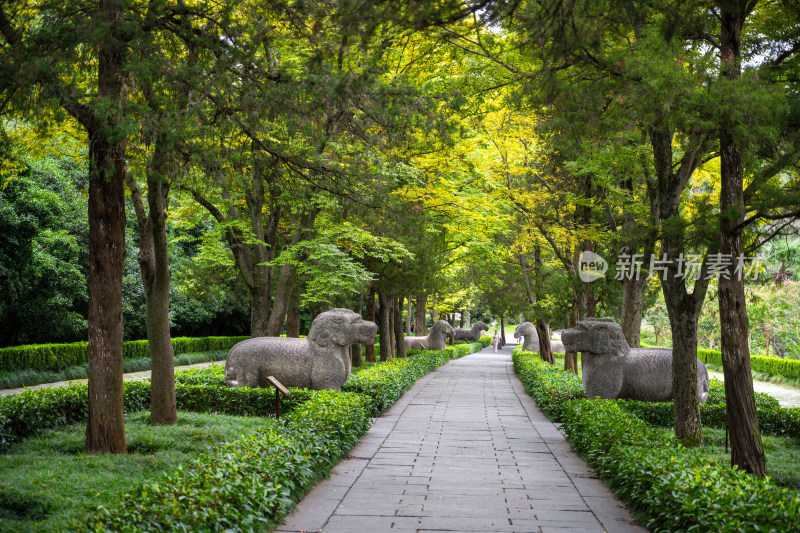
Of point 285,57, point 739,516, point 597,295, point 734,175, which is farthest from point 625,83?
point 597,295

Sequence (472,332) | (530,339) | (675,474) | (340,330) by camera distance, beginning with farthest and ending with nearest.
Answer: (472,332)
(530,339)
(340,330)
(675,474)

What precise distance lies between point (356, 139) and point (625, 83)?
433cm

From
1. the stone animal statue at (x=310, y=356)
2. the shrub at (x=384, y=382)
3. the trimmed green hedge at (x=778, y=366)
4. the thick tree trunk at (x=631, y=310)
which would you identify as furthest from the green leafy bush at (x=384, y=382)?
the trimmed green hedge at (x=778, y=366)

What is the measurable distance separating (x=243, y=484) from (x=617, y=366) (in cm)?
720

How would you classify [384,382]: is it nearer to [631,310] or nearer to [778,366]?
[631,310]

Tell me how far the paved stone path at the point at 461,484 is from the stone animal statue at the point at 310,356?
1242 mm

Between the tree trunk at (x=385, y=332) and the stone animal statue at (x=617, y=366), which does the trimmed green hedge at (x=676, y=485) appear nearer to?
the stone animal statue at (x=617, y=366)

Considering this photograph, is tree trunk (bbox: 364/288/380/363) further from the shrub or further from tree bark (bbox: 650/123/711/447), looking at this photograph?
tree bark (bbox: 650/123/711/447)

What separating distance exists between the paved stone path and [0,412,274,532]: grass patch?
4.73ft

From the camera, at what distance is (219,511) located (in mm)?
4531

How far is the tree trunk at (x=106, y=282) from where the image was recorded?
22.6 feet

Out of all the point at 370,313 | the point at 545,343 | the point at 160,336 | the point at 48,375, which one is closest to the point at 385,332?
the point at 370,313

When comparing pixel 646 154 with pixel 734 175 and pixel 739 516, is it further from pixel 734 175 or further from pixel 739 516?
pixel 739 516

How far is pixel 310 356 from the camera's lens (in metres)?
11.2
